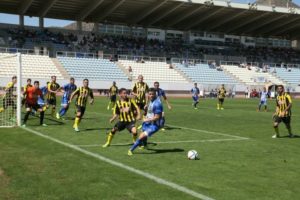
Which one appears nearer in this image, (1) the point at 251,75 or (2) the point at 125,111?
(2) the point at 125,111

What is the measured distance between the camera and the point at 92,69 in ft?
177

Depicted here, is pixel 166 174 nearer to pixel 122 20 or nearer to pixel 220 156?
pixel 220 156

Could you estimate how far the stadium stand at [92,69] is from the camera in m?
52.1

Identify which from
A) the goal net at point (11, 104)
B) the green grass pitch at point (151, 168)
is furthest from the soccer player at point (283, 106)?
the goal net at point (11, 104)

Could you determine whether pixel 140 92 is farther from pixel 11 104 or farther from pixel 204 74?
pixel 204 74

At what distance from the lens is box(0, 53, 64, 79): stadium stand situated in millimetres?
46934

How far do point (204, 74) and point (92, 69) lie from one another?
1653 centimetres

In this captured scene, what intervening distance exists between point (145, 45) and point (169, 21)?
4.87 meters

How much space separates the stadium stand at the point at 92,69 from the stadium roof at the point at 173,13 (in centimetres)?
622

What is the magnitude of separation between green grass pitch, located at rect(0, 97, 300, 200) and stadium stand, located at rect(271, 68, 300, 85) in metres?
54.5

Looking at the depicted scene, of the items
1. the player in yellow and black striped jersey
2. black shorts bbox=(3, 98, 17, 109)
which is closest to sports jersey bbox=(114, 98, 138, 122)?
the player in yellow and black striped jersey

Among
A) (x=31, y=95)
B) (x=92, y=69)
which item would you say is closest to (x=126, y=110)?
(x=31, y=95)

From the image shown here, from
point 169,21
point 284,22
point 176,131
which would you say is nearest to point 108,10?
point 169,21

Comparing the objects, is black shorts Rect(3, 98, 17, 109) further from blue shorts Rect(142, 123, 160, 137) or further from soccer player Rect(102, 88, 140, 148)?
blue shorts Rect(142, 123, 160, 137)
